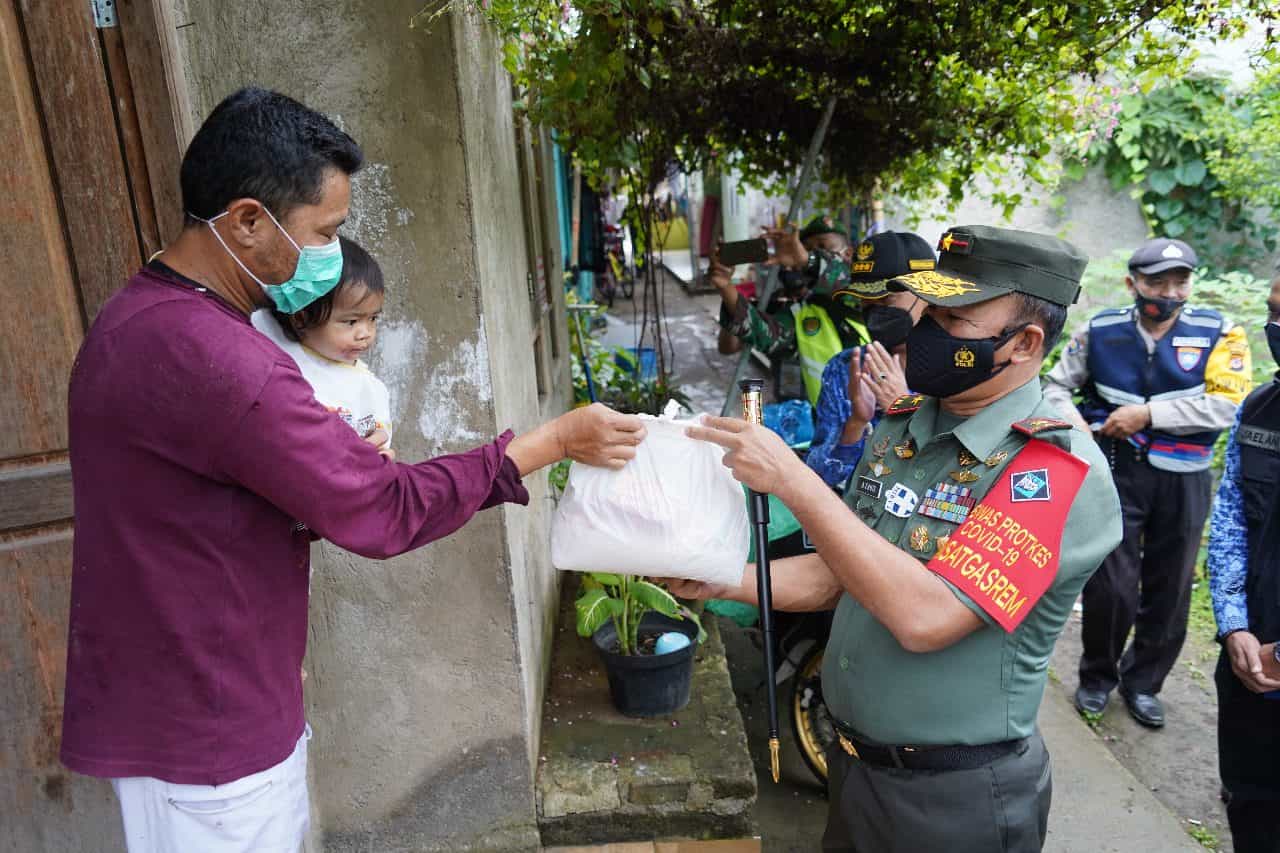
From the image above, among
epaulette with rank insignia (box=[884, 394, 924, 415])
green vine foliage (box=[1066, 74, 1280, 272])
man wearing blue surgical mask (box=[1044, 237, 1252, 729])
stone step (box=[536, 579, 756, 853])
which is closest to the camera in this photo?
epaulette with rank insignia (box=[884, 394, 924, 415])

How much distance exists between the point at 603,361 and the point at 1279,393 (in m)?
4.67

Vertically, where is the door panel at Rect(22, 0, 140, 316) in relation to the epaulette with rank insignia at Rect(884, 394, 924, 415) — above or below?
above

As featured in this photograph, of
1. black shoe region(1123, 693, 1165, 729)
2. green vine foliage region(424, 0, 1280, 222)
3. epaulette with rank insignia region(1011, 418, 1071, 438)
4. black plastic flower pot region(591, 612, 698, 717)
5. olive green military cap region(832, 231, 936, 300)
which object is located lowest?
black shoe region(1123, 693, 1165, 729)

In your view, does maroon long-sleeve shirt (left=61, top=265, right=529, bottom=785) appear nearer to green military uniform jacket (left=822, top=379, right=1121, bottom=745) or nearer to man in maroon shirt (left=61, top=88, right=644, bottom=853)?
man in maroon shirt (left=61, top=88, right=644, bottom=853)

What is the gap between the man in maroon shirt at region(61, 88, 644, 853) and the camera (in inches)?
57.2

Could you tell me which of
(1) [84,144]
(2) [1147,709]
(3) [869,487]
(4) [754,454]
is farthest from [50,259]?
(2) [1147,709]

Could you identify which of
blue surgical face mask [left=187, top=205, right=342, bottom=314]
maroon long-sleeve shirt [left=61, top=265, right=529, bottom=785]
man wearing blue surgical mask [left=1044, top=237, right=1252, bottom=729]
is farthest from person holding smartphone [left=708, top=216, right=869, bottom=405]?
maroon long-sleeve shirt [left=61, top=265, right=529, bottom=785]

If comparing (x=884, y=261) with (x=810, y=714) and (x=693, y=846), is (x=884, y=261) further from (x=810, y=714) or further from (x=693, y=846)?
(x=693, y=846)

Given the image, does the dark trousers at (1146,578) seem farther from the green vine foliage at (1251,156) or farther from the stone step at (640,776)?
the green vine foliage at (1251,156)

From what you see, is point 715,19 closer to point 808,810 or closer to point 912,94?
point 912,94

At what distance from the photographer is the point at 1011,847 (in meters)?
Answer: 1.93

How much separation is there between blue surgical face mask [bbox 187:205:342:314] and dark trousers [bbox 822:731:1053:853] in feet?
5.41

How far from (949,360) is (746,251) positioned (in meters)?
3.02

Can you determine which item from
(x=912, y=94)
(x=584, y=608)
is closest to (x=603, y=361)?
(x=912, y=94)
